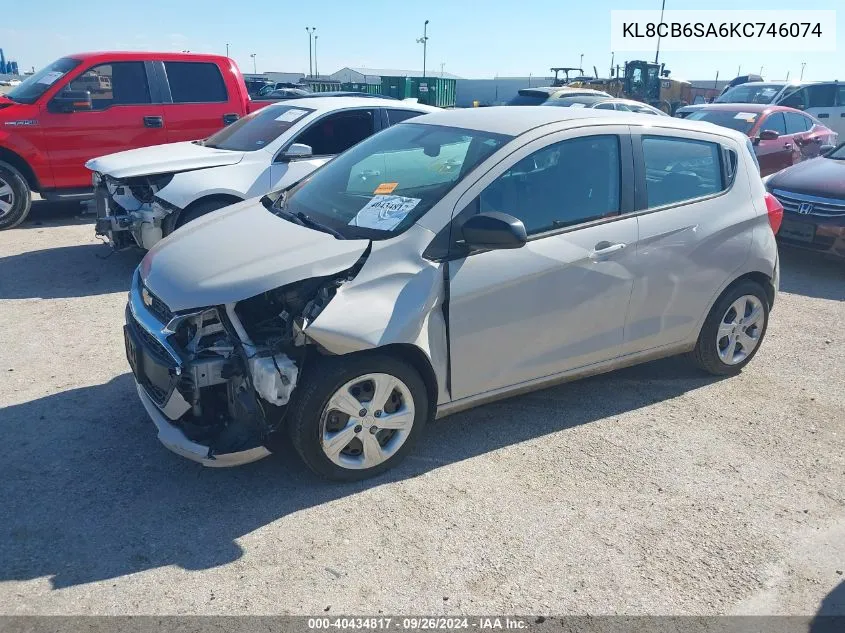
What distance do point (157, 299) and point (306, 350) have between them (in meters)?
0.84

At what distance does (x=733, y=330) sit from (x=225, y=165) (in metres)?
4.78

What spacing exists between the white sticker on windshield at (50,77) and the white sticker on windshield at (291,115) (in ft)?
11.4

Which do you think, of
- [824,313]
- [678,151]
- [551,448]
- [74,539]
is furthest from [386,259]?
[824,313]

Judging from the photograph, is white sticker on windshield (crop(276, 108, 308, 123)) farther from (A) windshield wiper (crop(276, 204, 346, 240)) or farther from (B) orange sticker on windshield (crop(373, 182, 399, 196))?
(B) orange sticker on windshield (crop(373, 182, 399, 196))

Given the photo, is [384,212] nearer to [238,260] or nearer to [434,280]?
[434,280]

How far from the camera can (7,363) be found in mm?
4816

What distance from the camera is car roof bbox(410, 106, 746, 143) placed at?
157 inches

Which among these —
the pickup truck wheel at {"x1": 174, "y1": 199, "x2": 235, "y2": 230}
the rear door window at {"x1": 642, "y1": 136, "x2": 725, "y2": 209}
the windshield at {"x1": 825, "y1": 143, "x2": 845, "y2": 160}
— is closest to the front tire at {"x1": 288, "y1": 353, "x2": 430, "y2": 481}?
the rear door window at {"x1": 642, "y1": 136, "x2": 725, "y2": 209}

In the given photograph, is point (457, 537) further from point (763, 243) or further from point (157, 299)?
point (763, 243)

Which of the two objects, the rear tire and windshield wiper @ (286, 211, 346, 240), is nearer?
windshield wiper @ (286, 211, 346, 240)

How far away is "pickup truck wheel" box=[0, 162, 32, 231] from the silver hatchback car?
5.67 m

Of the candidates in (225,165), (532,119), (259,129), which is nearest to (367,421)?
(532,119)

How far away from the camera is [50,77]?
8.80 meters

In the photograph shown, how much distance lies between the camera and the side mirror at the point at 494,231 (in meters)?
3.39
